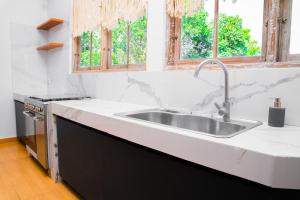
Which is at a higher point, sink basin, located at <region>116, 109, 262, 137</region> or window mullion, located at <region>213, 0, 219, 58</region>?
window mullion, located at <region>213, 0, 219, 58</region>

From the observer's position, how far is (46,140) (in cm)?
214

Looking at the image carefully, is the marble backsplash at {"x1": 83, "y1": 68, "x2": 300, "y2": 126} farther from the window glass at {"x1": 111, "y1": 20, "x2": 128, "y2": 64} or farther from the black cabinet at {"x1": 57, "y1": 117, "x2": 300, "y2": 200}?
the black cabinet at {"x1": 57, "y1": 117, "x2": 300, "y2": 200}

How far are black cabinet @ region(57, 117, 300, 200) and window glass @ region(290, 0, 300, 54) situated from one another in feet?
2.76

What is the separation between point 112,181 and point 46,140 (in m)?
1.10

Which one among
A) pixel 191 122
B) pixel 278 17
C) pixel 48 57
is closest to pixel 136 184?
pixel 191 122

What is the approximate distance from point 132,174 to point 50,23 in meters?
2.97

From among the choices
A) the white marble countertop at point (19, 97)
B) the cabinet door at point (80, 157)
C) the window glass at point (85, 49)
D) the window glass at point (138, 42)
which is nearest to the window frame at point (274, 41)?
the window glass at point (138, 42)

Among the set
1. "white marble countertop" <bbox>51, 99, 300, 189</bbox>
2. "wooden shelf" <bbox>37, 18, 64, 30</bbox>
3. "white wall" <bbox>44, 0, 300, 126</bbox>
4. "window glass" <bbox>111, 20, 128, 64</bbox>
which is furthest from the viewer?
"wooden shelf" <bbox>37, 18, 64, 30</bbox>

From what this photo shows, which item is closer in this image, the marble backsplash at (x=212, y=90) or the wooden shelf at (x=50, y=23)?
the marble backsplash at (x=212, y=90)

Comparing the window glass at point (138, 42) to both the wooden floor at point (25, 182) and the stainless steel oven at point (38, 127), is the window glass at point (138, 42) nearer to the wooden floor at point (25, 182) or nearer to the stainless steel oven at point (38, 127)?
the stainless steel oven at point (38, 127)

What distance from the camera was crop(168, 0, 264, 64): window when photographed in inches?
55.4

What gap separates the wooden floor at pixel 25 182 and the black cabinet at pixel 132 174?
165mm

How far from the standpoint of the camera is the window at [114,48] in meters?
2.22

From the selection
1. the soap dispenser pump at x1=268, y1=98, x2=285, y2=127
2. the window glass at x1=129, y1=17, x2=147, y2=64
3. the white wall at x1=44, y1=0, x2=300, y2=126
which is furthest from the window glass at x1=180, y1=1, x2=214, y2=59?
the soap dispenser pump at x1=268, y1=98, x2=285, y2=127
